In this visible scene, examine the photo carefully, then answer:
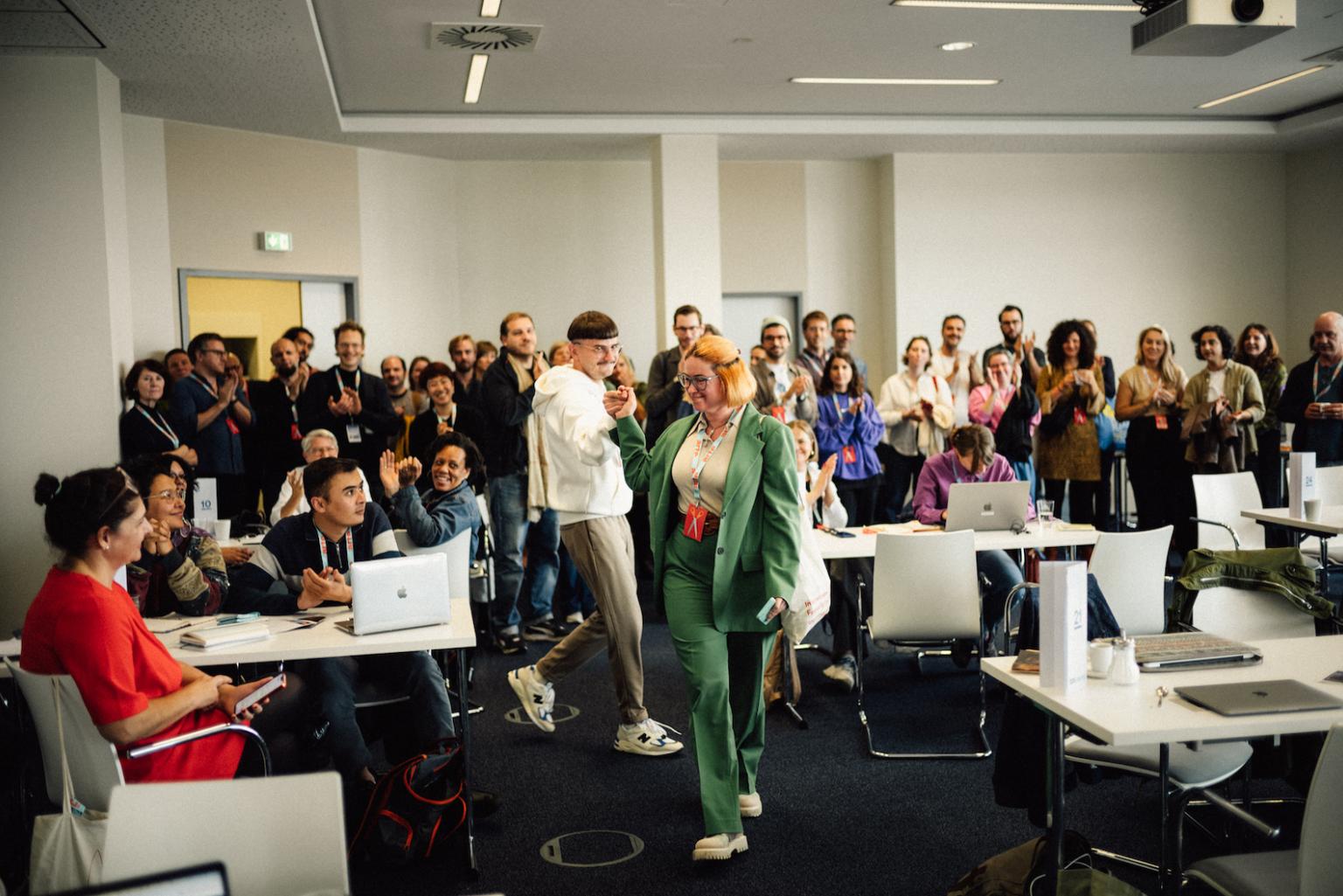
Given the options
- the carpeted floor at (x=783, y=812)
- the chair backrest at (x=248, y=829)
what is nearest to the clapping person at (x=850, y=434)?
the carpeted floor at (x=783, y=812)

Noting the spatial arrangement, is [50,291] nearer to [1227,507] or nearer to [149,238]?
[149,238]

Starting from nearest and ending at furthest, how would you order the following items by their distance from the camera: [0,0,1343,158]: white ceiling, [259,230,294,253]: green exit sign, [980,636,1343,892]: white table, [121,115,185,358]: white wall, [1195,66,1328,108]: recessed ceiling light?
[980,636,1343,892]: white table < [0,0,1343,158]: white ceiling < [121,115,185,358]: white wall < [1195,66,1328,108]: recessed ceiling light < [259,230,294,253]: green exit sign

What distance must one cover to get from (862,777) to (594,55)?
17.9ft

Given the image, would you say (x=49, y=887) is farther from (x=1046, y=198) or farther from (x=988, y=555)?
(x=1046, y=198)

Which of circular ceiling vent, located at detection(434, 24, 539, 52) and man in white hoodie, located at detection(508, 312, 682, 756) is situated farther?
circular ceiling vent, located at detection(434, 24, 539, 52)

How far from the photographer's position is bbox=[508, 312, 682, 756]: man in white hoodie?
442cm

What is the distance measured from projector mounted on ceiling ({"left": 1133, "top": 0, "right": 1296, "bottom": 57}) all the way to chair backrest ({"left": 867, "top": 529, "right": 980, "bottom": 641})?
2.37 metres

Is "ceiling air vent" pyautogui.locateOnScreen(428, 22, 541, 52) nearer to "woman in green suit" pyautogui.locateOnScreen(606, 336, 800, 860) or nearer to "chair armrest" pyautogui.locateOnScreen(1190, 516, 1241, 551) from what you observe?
"woman in green suit" pyautogui.locateOnScreen(606, 336, 800, 860)

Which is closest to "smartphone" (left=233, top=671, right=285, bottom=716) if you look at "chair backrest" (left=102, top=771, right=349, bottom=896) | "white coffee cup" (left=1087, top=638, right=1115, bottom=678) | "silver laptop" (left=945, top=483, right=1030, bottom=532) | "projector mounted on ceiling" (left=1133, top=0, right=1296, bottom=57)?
"chair backrest" (left=102, top=771, right=349, bottom=896)

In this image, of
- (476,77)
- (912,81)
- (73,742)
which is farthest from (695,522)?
(912,81)

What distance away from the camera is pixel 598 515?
4438 mm

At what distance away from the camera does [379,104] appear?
8867 millimetres

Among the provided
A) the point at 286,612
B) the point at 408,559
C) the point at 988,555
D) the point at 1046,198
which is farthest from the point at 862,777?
the point at 1046,198

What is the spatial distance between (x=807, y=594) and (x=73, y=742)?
2.10 m
